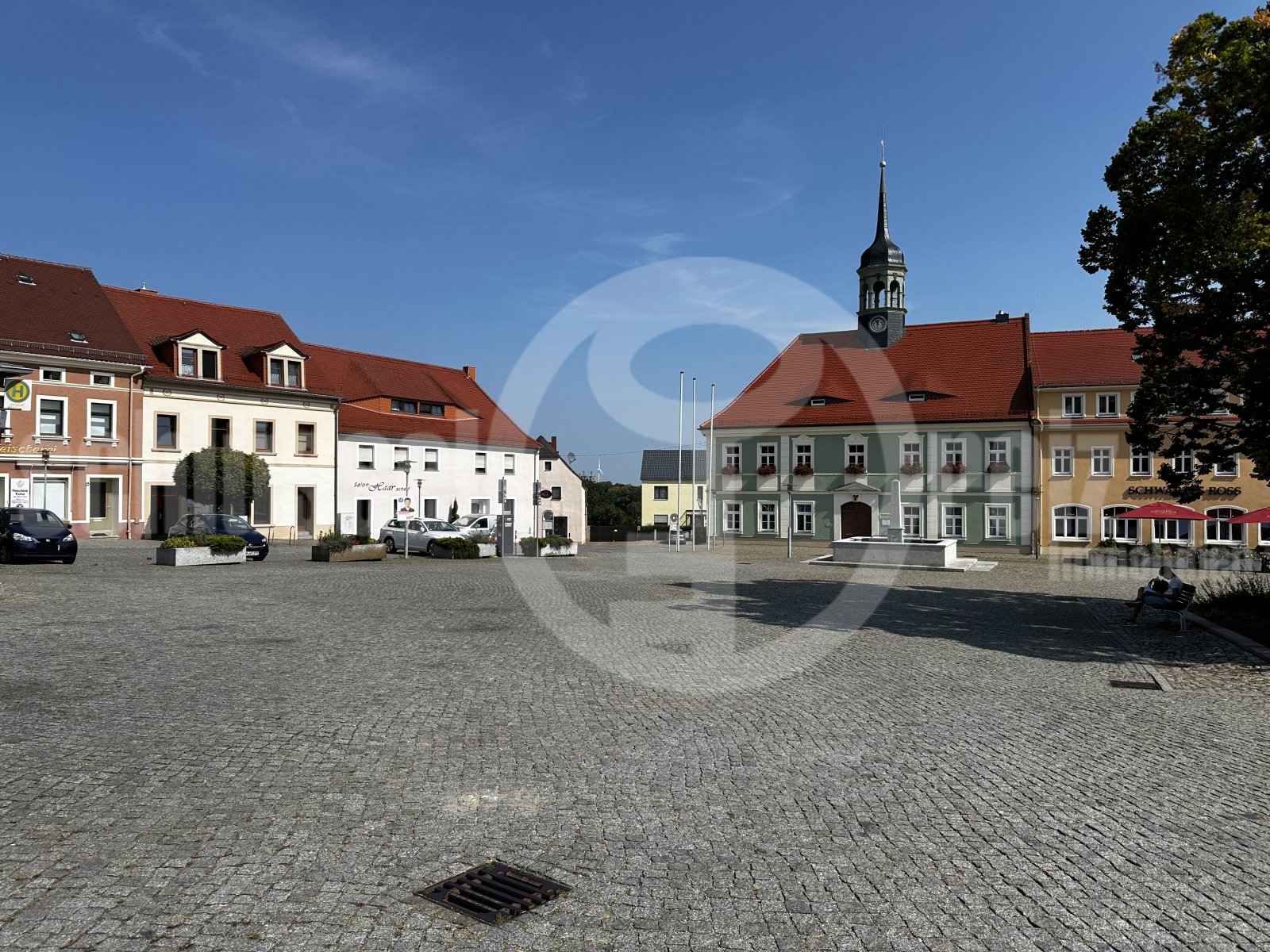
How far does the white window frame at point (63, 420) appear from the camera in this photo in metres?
38.5

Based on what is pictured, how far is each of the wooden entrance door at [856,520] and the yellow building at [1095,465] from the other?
315 inches

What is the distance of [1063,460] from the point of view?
4475 centimetres

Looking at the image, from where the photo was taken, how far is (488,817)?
238 inches

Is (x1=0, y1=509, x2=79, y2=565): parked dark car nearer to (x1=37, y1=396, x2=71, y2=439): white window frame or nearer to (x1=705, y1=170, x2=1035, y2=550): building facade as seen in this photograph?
(x1=37, y1=396, x2=71, y2=439): white window frame

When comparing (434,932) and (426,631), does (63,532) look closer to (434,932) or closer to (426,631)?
(426,631)

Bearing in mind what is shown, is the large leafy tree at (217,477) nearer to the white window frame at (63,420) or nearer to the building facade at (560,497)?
the white window frame at (63,420)

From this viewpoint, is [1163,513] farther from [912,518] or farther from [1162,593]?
[1162,593]

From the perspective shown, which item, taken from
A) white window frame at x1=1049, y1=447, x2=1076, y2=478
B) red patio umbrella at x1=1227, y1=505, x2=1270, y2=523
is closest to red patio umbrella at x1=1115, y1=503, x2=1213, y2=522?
red patio umbrella at x1=1227, y1=505, x2=1270, y2=523

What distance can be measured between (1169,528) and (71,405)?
155ft

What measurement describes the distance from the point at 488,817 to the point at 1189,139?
52.8ft

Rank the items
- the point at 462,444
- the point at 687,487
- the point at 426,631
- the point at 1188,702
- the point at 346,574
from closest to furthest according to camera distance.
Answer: the point at 1188,702 → the point at 426,631 → the point at 346,574 → the point at 462,444 → the point at 687,487

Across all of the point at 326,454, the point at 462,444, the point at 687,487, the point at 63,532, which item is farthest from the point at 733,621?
the point at 687,487

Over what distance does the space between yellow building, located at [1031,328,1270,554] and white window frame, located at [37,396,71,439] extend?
4222cm

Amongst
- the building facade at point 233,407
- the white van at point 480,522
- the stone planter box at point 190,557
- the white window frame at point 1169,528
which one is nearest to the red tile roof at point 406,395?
the building facade at point 233,407
